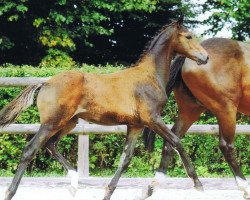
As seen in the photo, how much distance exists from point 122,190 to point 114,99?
214 cm

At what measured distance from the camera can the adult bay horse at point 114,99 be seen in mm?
4977

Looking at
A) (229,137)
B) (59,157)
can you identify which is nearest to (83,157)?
(59,157)

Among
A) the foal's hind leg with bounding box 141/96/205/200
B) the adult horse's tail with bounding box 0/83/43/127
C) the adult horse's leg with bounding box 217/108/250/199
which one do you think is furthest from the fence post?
the adult horse's tail with bounding box 0/83/43/127

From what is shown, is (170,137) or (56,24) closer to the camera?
(170,137)

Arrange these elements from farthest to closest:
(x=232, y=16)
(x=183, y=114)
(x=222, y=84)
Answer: (x=232, y=16), (x=183, y=114), (x=222, y=84)

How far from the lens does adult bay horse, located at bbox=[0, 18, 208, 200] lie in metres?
4.98

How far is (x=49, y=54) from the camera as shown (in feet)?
43.8

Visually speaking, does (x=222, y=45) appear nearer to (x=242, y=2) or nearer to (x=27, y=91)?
(x=27, y=91)

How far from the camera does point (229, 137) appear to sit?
6.14 m

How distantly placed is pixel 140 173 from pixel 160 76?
9.60 ft

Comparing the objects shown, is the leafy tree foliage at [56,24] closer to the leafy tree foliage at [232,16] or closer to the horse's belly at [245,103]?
the leafy tree foliage at [232,16]

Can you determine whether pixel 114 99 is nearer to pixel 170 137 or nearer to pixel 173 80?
pixel 170 137

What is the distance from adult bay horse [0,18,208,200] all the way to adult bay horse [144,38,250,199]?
0.61 meters

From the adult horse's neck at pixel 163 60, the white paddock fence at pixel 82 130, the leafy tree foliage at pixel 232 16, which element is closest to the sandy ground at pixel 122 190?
the white paddock fence at pixel 82 130
